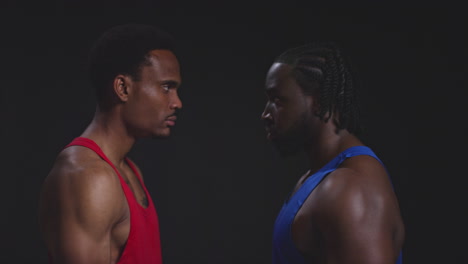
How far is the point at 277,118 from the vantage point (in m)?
1.68

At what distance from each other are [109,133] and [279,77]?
598 millimetres

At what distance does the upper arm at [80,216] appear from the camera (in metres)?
1.41

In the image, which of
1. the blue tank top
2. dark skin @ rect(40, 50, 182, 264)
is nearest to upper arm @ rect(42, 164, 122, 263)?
dark skin @ rect(40, 50, 182, 264)

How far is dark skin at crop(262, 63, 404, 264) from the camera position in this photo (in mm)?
1313

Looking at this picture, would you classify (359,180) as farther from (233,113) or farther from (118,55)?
(233,113)

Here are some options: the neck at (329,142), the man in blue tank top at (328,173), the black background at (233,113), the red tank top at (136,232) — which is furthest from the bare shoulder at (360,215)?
the black background at (233,113)

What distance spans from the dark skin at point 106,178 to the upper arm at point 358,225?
2.04ft

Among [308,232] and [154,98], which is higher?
[154,98]

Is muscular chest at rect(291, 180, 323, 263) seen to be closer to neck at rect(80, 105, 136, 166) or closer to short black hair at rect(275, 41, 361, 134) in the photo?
short black hair at rect(275, 41, 361, 134)

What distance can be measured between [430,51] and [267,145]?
1.12 metres

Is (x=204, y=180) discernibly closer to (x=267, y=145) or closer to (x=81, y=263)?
(x=267, y=145)

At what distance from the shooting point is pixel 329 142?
1.61 metres

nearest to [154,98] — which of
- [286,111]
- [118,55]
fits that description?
[118,55]

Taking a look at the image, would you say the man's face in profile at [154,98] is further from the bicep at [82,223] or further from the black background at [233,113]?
the black background at [233,113]
